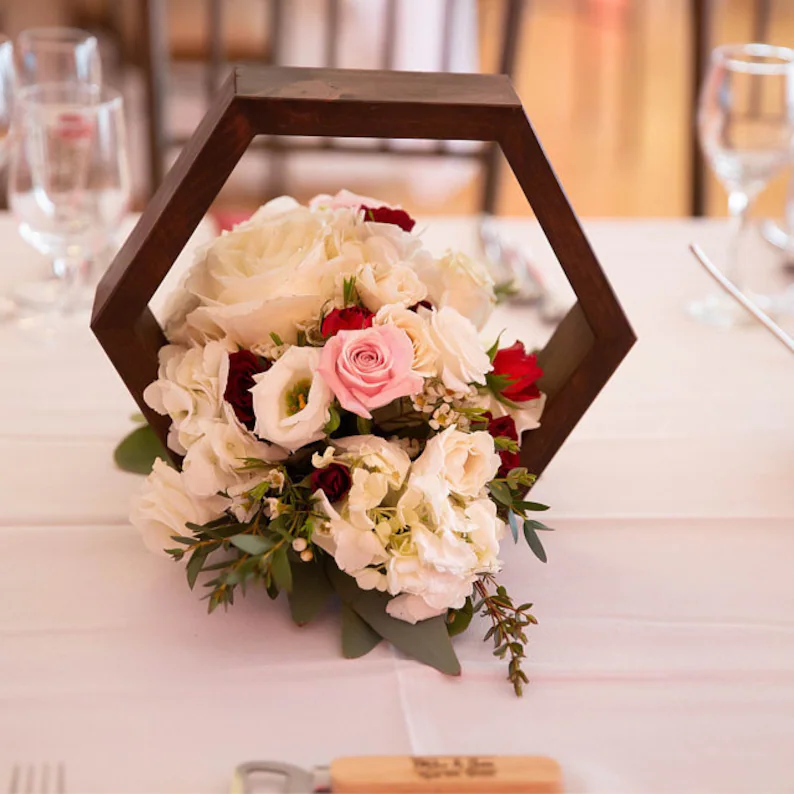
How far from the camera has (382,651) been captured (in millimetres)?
709

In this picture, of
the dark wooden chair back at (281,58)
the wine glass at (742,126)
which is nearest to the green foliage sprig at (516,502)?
the wine glass at (742,126)

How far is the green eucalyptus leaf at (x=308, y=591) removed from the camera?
711 millimetres

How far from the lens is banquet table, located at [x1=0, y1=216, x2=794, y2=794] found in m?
0.63

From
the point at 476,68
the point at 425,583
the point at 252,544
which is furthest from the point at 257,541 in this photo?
the point at 476,68

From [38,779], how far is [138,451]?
0.37 metres

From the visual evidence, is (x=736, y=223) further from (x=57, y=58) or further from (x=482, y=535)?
(x=57, y=58)

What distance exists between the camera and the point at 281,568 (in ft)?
2.14

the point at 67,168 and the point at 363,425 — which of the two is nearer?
the point at 363,425

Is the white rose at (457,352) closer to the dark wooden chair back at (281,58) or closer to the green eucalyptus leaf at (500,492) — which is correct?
the green eucalyptus leaf at (500,492)

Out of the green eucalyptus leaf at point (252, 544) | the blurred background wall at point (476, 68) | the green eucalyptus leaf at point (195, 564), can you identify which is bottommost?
the blurred background wall at point (476, 68)

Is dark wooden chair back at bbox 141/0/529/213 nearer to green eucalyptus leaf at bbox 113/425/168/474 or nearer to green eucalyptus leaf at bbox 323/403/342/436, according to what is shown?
green eucalyptus leaf at bbox 113/425/168/474

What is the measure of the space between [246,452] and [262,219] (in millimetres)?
203

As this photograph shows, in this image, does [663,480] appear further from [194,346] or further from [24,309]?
[24,309]

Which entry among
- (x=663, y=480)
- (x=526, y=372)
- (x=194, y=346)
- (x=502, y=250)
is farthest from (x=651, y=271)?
(x=194, y=346)
